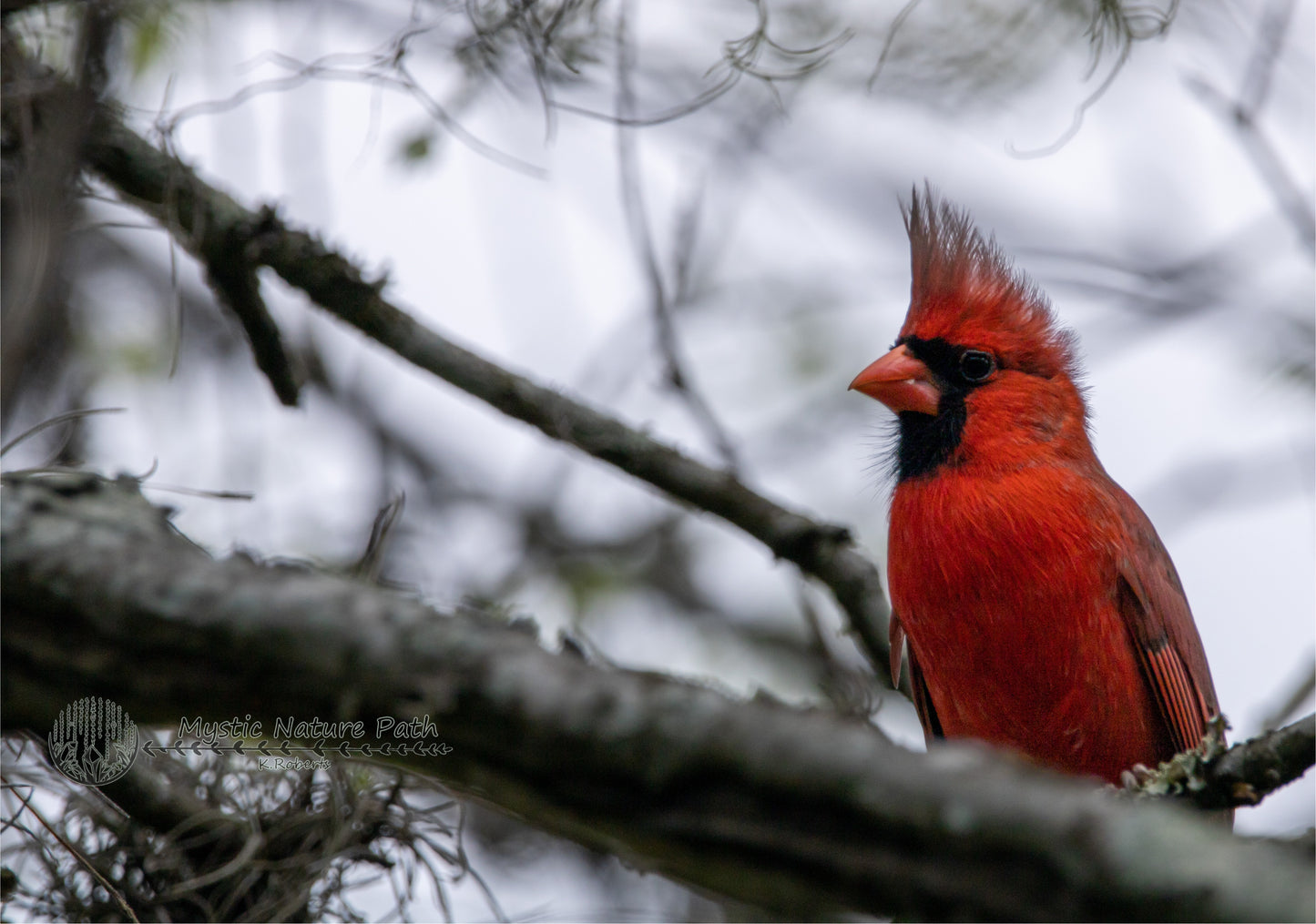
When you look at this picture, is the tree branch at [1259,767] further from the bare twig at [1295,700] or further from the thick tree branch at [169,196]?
the thick tree branch at [169,196]

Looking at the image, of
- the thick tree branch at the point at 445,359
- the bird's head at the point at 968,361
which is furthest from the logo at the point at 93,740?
the bird's head at the point at 968,361

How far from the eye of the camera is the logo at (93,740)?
112 cm

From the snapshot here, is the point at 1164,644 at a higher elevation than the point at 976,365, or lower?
lower

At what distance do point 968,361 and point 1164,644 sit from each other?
0.97 m

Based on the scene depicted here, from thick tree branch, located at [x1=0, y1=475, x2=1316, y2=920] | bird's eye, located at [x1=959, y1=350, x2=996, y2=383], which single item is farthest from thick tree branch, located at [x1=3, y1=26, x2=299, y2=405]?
bird's eye, located at [x1=959, y1=350, x2=996, y2=383]

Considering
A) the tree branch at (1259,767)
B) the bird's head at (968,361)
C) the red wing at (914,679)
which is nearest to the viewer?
the tree branch at (1259,767)

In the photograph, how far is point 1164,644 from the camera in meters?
3.18

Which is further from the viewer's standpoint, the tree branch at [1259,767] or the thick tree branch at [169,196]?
the thick tree branch at [169,196]

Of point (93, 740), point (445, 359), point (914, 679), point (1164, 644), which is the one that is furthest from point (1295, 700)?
point (93, 740)

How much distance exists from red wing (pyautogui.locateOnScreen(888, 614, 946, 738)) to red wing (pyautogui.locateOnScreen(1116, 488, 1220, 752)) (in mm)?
580

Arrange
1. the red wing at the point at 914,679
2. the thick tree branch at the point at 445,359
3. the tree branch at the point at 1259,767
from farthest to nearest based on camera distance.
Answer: the red wing at the point at 914,679
the thick tree branch at the point at 445,359
the tree branch at the point at 1259,767

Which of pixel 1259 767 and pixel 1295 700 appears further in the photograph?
pixel 1295 700

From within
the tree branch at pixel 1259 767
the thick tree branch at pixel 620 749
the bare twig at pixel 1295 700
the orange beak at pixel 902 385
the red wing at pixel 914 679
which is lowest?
the thick tree branch at pixel 620 749

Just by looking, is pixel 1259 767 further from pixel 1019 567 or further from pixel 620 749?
pixel 620 749
